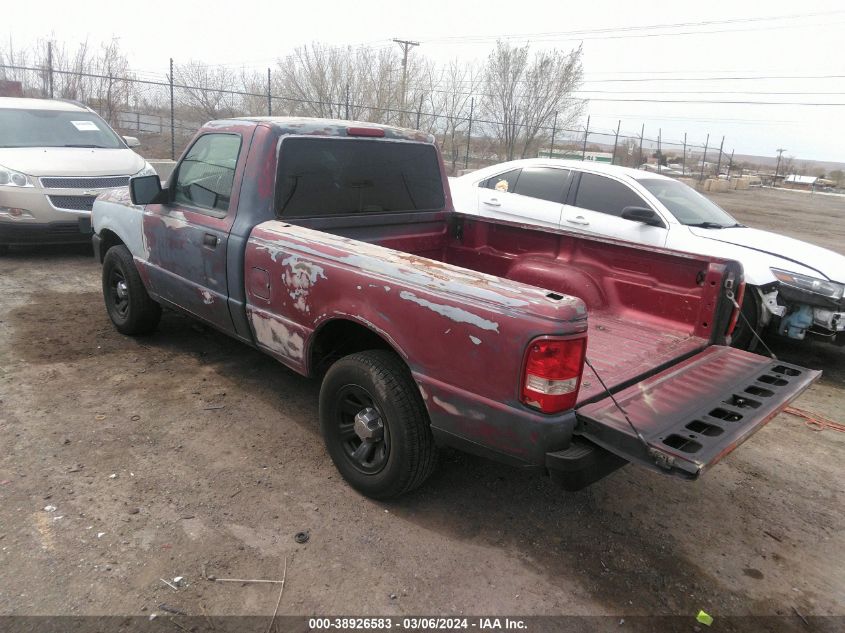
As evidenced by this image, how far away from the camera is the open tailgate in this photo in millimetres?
2359

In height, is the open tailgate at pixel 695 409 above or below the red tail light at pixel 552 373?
below

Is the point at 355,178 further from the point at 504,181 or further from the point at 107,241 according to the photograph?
the point at 504,181

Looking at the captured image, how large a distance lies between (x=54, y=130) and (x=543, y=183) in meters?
6.67

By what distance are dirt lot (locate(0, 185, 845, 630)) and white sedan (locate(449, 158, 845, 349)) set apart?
134 cm

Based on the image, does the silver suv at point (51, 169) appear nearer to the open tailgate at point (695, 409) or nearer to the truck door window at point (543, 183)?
the truck door window at point (543, 183)

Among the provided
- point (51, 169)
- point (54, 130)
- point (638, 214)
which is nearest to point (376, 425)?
point (638, 214)

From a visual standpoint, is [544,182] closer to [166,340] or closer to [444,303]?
[166,340]

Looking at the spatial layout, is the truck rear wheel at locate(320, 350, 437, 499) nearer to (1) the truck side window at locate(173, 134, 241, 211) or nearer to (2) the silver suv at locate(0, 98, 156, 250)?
(1) the truck side window at locate(173, 134, 241, 211)

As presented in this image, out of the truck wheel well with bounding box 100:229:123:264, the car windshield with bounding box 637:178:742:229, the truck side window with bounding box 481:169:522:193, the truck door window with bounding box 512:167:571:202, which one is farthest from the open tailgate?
the truck wheel well with bounding box 100:229:123:264

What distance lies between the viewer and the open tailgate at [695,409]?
2359mm

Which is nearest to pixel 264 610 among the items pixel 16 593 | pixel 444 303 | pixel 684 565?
pixel 16 593

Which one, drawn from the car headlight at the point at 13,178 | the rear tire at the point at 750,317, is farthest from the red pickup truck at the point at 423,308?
the car headlight at the point at 13,178

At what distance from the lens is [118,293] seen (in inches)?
208

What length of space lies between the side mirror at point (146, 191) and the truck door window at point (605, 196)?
4.32 metres
